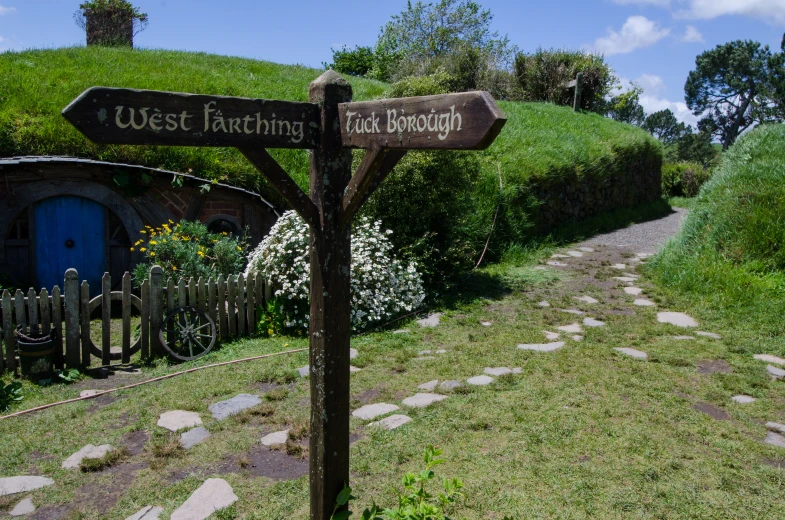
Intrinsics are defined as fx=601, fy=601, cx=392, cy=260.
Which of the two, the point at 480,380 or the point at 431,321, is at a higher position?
the point at 431,321

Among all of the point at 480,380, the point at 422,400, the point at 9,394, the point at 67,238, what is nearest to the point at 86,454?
the point at 9,394

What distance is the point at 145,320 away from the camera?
22.6 ft

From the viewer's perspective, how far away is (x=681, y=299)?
8289 millimetres

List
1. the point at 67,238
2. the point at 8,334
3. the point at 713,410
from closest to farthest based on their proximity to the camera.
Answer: the point at 713,410
the point at 8,334
the point at 67,238

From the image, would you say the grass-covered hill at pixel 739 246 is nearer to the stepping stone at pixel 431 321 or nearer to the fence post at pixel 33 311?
the stepping stone at pixel 431 321

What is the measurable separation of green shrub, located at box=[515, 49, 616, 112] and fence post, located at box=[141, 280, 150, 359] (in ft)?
65.7

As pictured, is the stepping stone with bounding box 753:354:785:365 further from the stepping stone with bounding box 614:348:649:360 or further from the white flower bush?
the white flower bush

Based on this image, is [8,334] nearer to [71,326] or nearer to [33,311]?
[33,311]

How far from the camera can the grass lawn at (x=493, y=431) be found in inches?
140

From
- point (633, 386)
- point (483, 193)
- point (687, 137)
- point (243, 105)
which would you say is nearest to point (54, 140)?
point (483, 193)

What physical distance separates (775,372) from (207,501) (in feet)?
16.8

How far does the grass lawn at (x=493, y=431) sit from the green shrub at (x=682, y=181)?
60.9 feet

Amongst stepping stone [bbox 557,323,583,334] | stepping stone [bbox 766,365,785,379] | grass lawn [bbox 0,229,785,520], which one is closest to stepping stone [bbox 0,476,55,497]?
grass lawn [bbox 0,229,785,520]

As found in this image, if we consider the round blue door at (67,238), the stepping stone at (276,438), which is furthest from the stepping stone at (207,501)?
the round blue door at (67,238)
